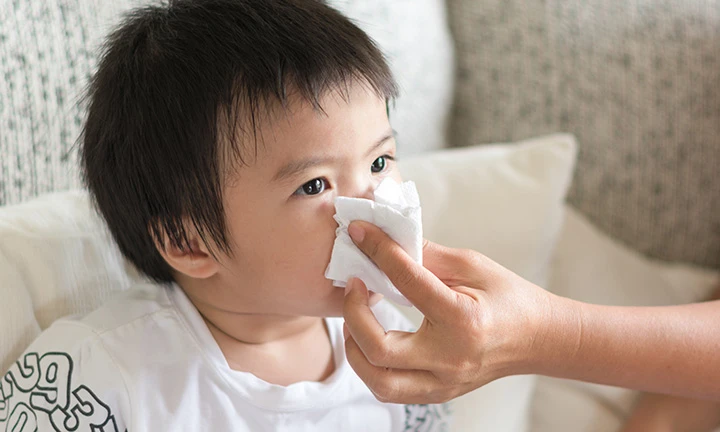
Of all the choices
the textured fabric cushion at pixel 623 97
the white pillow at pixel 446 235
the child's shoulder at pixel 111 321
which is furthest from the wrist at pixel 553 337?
the textured fabric cushion at pixel 623 97

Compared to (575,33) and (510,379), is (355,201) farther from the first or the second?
(575,33)

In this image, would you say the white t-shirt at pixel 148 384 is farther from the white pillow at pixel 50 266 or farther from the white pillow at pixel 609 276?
the white pillow at pixel 609 276

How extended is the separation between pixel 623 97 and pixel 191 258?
3.14ft

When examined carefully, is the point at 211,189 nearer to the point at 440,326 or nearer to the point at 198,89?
the point at 198,89

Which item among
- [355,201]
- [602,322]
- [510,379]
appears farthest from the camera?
[510,379]

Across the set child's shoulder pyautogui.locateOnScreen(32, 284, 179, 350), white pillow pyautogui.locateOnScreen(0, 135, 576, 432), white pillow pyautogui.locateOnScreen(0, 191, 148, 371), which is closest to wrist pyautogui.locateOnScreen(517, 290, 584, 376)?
white pillow pyautogui.locateOnScreen(0, 135, 576, 432)

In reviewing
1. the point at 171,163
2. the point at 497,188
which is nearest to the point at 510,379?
the point at 497,188

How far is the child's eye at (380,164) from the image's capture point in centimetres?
85

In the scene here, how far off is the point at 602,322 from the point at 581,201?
656mm

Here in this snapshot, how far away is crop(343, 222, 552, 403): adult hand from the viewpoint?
73cm

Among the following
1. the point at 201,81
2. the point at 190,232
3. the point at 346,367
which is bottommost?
the point at 346,367

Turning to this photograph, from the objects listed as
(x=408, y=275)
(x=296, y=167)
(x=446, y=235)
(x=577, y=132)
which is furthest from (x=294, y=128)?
(x=577, y=132)

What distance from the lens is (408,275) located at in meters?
0.73

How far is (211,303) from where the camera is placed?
0.92 meters
